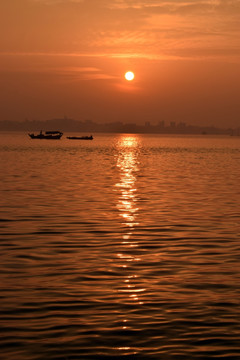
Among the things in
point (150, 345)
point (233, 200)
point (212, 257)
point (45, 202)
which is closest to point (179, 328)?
point (150, 345)

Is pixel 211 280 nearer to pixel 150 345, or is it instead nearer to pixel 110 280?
pixel 110 280

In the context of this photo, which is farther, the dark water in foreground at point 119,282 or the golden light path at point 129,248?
the golden light path at point 129,248

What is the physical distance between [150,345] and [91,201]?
85.5 feet

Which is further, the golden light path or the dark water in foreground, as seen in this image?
the golden light path

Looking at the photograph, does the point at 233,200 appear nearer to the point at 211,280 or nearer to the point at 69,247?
the point at 69,247

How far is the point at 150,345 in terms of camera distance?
12.4 metres

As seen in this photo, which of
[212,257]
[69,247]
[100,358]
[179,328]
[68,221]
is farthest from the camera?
[68,221]

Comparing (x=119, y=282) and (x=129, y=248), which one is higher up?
(x=119, y=282)

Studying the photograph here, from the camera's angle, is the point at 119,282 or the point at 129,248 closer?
the point at 119,282

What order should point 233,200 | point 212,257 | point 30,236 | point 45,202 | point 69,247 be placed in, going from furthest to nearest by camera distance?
point 233,200
point 45,202
point 30,236
point 69,247
point 212,257

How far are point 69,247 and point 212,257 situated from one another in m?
5.13

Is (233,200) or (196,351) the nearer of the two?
(196,351)


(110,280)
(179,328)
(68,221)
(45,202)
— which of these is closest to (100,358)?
(179,328)

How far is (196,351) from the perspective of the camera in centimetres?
1213
